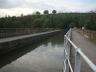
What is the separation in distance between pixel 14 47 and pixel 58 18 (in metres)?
107

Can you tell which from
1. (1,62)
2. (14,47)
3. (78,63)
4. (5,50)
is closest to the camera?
(78,63)

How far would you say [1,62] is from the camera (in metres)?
9.16

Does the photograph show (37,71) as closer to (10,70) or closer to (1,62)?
(10,70)

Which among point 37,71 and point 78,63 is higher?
point 78,63

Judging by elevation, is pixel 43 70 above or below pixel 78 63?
below

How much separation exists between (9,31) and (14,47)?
7.16m

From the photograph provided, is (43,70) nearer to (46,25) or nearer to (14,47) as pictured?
(14,47)

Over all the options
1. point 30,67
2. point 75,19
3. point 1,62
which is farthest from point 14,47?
point 75,19

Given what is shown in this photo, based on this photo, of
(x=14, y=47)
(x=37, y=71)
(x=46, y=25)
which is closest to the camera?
(x=37, y=71)

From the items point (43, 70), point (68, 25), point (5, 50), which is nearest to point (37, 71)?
point (43, 70)

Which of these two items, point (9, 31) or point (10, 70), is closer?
point (10, 70)

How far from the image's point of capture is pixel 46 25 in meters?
98.2

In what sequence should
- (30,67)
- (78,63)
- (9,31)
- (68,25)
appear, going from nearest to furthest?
(78,63) → (30,67) → (9,31) → (68,25)

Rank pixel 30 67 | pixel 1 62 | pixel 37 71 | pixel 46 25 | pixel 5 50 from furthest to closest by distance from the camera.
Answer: pixel 46 25 → pixel 5 50 → pixel 1 62 → pixel 30 67 → pixel 37 71
